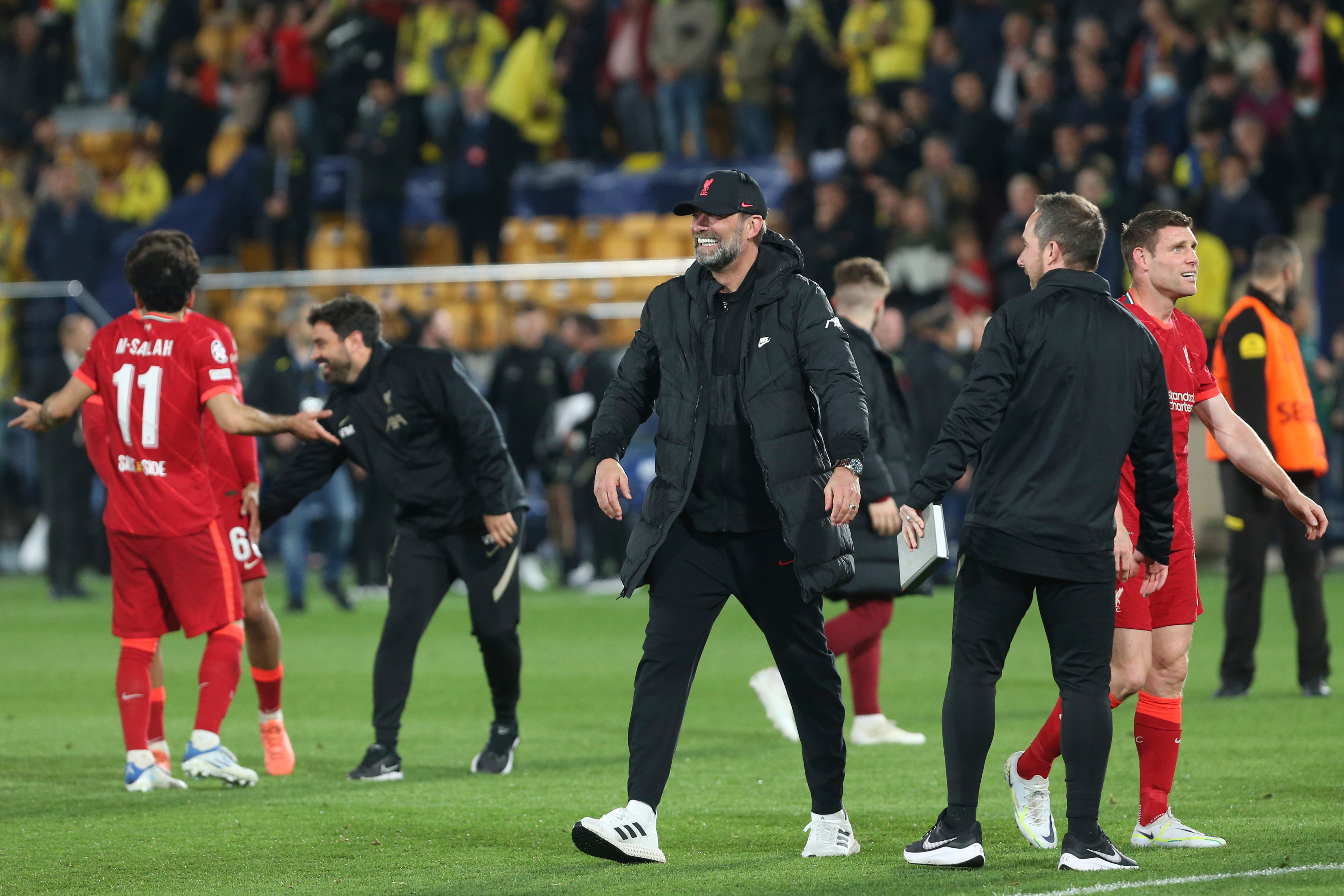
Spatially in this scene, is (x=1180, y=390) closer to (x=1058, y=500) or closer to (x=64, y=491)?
(x=1058, y=500)

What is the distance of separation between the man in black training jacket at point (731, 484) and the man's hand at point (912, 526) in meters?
0.31

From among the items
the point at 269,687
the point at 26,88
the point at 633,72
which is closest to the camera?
the point at 269,687

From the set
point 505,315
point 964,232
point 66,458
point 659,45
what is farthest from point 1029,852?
point 659,45

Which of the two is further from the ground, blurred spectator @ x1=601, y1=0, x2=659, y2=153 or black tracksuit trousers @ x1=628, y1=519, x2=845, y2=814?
blurred spectator @ x1=601, y1=0, x2=659, y2=153

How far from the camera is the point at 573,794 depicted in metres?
7.33

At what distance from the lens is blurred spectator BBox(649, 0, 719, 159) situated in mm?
21234

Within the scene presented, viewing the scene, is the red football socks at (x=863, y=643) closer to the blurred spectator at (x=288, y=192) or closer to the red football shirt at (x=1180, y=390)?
the red football shirt at (x=1180, y=390)

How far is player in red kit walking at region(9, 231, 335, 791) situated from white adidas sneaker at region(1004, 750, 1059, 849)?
3202 mm

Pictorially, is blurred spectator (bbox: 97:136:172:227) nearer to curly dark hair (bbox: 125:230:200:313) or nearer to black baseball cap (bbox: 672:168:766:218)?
curly dark hair (bbox: 125:230:200:313)

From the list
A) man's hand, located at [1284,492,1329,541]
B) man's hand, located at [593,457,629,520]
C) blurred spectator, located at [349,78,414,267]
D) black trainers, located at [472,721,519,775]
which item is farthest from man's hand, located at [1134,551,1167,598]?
blurred spectator, located at [349,78,414,267]

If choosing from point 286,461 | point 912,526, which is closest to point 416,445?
point 912,526

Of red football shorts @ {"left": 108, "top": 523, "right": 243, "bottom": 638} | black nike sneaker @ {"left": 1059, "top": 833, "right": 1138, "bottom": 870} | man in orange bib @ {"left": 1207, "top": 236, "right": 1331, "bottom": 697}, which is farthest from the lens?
man in orange bib @ {"left": 1207, "top": 236, "right": 1331, "bottom": 697}

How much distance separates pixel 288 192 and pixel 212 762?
15.6m

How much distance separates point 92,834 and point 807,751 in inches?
102
